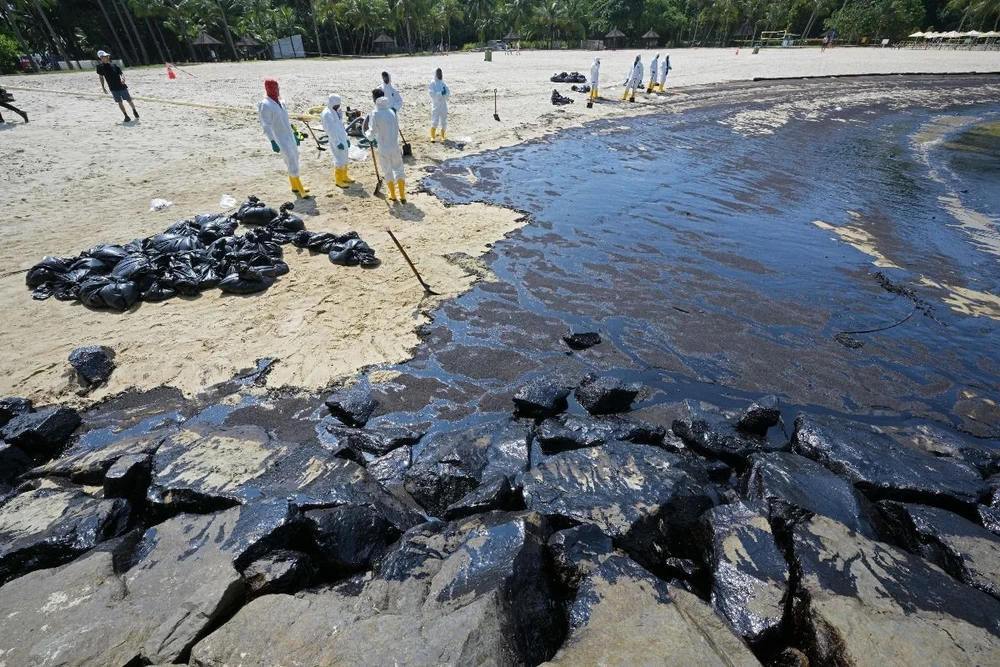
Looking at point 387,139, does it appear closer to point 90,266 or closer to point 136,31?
point 90,266

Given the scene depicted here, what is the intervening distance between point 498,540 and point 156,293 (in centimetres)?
550

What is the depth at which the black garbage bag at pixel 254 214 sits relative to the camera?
750 centimetres

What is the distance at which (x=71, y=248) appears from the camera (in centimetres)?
658

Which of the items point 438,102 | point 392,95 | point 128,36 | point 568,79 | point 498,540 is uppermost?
point 128,36

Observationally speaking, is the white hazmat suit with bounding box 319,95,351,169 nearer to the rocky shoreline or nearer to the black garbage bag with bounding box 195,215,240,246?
the black garbage bag with bounding box 195,215,240,246

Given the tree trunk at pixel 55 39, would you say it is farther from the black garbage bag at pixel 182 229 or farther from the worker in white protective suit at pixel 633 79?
the worker in white protective suit at pixel 633 79

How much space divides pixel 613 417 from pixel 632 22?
197ft

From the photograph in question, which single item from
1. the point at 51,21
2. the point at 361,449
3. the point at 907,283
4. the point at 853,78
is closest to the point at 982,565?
the point at 361,449

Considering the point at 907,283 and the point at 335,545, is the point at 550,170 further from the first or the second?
the point at 335,545

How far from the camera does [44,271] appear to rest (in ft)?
18.5

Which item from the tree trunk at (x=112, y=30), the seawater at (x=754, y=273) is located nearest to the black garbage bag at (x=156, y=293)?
the seawater at (x=754, y=273)

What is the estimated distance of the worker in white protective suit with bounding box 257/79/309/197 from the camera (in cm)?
809

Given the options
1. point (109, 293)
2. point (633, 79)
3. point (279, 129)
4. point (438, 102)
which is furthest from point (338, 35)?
point (109, 293)

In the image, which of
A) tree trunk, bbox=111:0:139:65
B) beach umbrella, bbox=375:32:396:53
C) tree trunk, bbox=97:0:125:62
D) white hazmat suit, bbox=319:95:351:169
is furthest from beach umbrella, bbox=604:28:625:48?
white hazmat suit, bbox=319:95:351:169
